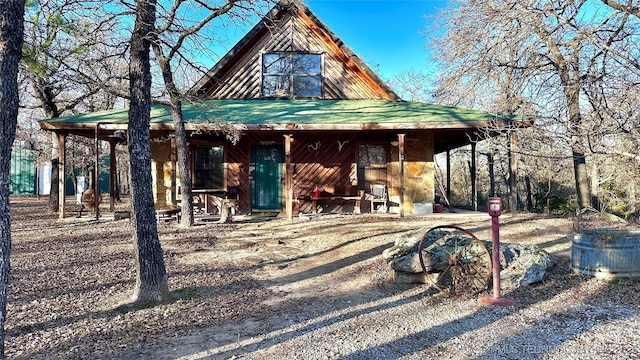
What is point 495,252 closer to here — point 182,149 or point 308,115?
point 308,115

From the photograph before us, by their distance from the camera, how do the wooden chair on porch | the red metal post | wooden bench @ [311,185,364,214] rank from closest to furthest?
the red metal post, the wooden chair on porch, wooden bench @ [311,185,364,214]

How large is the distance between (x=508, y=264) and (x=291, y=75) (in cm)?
1015

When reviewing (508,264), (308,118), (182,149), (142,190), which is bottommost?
(508,264)

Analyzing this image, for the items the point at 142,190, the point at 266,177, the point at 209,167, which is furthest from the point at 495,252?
the point at 209,167

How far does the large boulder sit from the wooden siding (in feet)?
29.1

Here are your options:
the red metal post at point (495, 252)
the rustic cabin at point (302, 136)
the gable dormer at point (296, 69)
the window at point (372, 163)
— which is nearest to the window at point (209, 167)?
the rustic cabin at point (302, 136)

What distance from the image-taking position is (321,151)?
41.5 feet

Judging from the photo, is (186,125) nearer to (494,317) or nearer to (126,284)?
(126,284)

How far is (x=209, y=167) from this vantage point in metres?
12.7

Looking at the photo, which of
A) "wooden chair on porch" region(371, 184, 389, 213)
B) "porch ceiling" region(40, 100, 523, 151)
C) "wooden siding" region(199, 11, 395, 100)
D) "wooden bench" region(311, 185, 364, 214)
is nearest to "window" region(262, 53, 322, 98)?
"wooden siding" region(199, 11, 395, 100)

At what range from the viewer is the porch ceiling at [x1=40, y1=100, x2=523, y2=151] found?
10.2 m

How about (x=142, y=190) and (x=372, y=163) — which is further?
(x=372, y=163)

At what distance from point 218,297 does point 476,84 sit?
1051 cm

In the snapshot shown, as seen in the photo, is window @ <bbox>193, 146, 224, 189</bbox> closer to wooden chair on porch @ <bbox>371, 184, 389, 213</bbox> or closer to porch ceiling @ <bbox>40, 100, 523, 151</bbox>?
porch ceiling @ <bbox>40, 100, 523, 151</bbox>
